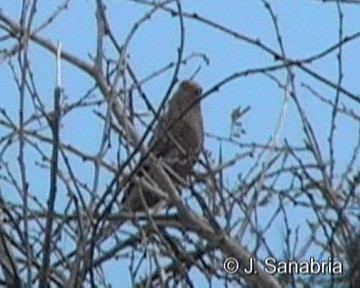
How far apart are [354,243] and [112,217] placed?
0.60 meters

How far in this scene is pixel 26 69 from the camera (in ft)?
7.11

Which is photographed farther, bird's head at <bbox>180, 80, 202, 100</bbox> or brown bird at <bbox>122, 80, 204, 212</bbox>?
bird's head at <bbox>180, 80, 202, 100</bbox>

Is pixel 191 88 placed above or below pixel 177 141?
above

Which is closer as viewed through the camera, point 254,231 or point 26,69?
point 26,69

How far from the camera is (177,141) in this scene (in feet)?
14.0

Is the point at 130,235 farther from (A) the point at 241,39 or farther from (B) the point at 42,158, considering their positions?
(A) the point at 241,39

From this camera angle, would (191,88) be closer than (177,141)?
No

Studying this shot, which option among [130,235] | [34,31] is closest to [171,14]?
[34,31]

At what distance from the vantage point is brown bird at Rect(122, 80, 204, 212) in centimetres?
299

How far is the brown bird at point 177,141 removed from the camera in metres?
2.99

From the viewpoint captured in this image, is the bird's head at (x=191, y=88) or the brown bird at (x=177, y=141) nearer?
the brown bird at (x=177, y=141)

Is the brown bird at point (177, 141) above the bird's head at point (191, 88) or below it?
below

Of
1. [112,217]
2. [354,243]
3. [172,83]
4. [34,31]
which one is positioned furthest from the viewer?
[34,31]

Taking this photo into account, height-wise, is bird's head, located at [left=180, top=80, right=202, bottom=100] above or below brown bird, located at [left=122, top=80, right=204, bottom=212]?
above
